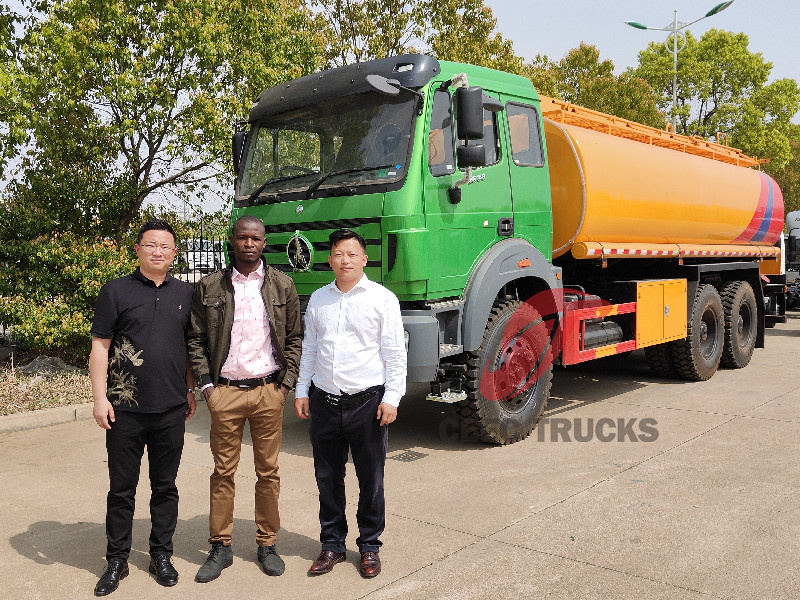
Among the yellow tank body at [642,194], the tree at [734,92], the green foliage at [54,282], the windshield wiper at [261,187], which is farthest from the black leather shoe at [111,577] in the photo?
the tree at [734,92]

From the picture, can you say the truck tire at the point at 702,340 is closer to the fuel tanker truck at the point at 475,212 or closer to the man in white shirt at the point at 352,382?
the fuel tanker truck at the point at 475,212

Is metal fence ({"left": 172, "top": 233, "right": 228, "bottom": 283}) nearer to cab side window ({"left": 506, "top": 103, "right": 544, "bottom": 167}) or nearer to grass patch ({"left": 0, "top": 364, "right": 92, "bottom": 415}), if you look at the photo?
grass patch ({"left": 0, "top": 364, "right": 92, "bottom": 415})

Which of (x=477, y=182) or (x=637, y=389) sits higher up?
(x=477, y=182)

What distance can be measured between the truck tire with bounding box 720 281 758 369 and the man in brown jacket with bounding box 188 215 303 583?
7732mm

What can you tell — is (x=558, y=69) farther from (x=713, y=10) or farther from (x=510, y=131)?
(x=510, y=131)

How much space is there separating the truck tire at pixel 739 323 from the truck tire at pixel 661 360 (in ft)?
3.60

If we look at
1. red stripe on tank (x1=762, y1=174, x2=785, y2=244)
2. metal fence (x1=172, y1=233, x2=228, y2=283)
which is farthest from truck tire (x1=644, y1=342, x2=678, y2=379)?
metal fence (x1=172, y1=233, x2=228, y2=283)

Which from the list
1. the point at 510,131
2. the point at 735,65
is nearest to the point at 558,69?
the point at 735,65

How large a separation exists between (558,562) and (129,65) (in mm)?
7718

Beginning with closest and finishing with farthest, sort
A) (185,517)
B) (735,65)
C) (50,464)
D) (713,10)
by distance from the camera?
(185,517) < (50,464) < (713,10) < (735,65)

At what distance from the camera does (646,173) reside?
25.9 feet

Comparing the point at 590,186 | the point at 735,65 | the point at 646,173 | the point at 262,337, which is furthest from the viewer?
the point at 735,65

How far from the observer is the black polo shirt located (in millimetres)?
3645

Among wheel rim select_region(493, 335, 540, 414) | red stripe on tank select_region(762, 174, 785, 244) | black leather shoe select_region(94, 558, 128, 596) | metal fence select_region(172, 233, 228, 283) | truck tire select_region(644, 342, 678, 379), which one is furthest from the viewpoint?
red stripe on tank select_region(762, 174, 785, 244)
